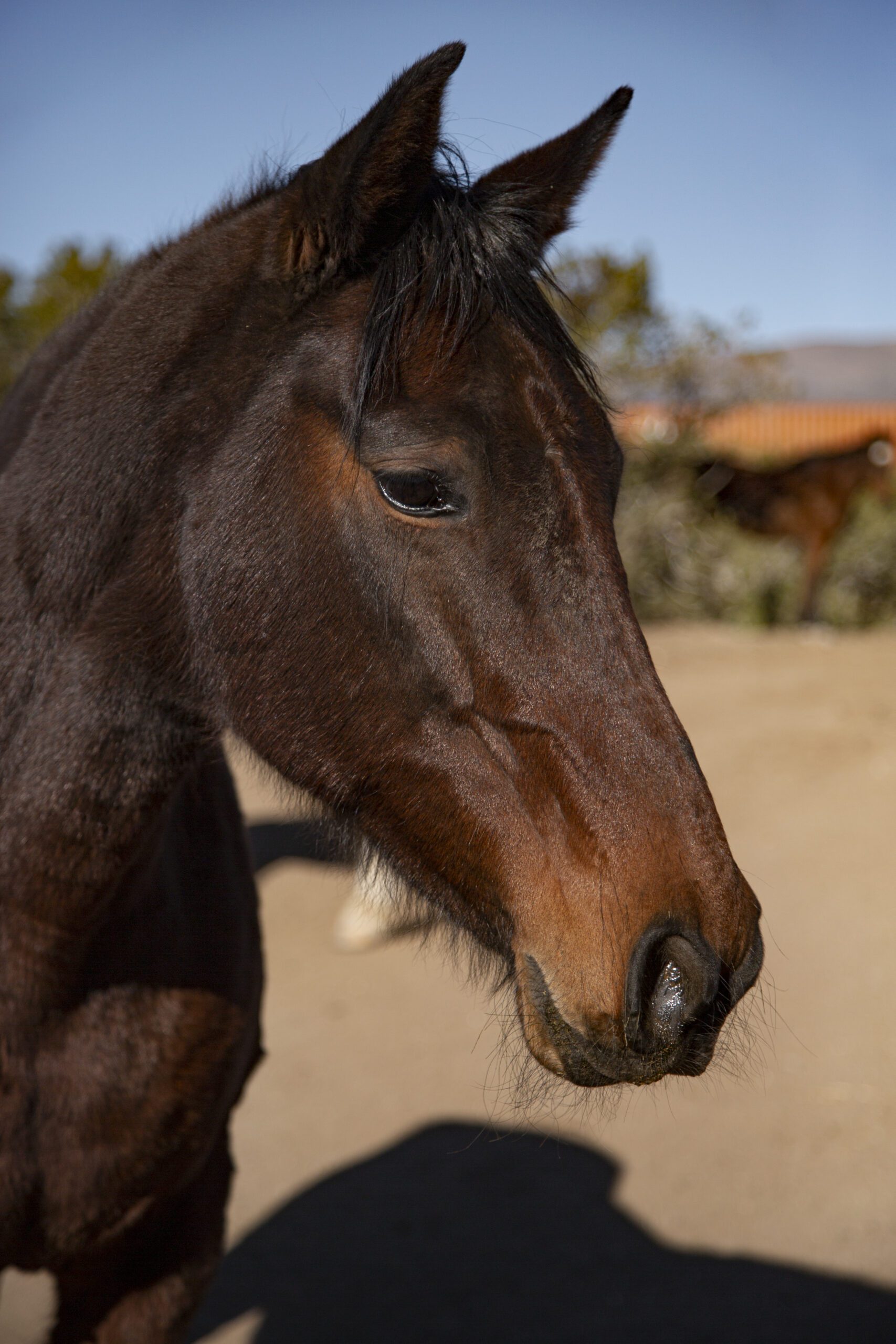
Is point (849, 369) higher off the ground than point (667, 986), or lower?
higher

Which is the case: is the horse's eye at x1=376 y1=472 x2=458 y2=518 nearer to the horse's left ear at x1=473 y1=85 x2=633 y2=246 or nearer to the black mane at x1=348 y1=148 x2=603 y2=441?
the black mane at x1=348 y1=148 x2=603 y2=441

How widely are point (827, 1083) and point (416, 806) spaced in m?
3.32

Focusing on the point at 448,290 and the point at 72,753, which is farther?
the point at 72,753

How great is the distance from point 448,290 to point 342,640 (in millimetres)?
525

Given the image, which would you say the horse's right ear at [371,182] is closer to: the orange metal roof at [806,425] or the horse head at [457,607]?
the horse head at [457,607]

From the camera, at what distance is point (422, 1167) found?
368 cm

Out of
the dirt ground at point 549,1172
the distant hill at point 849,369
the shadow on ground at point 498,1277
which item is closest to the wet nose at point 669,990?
the dirt ground at point 549,1172

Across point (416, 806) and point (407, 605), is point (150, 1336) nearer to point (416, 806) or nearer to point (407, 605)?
point (416, 806)

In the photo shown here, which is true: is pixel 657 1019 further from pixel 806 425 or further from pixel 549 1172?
pixel 806 425

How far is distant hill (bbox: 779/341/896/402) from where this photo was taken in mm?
91625

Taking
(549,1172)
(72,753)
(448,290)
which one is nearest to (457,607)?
(448,290)

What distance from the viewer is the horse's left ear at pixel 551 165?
168 centimetres

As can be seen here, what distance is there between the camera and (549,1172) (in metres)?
3.68

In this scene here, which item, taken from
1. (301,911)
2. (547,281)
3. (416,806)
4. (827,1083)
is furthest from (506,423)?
(301,911)
